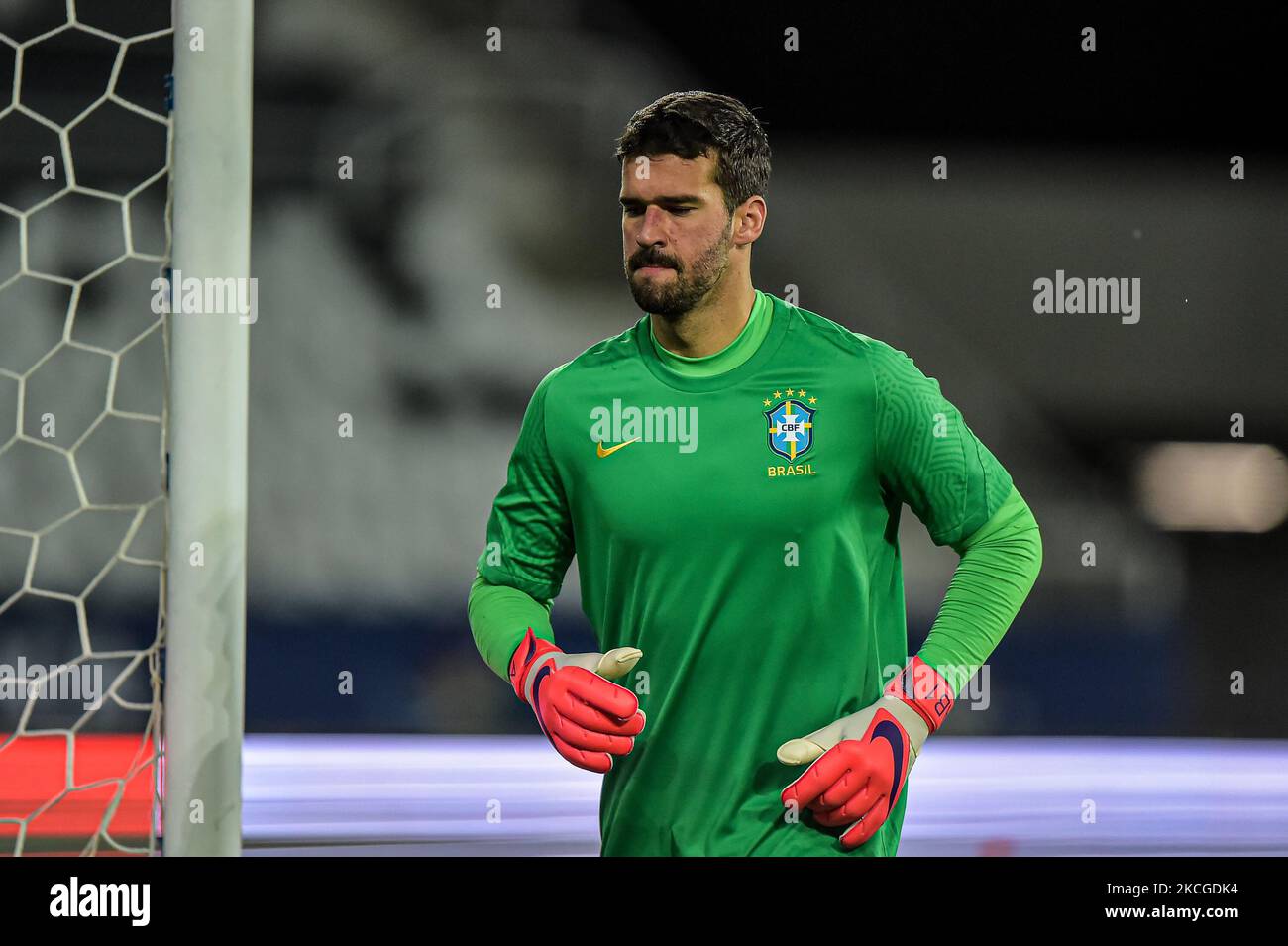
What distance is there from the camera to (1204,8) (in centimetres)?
400

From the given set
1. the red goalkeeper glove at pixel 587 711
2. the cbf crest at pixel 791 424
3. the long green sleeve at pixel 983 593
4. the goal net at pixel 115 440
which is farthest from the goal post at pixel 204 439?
the long green sleeve at pixel 983 593

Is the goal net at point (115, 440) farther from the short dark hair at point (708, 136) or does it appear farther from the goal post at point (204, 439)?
the short dark hair at point (708, 136)

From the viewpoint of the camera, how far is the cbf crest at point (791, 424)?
147 cm

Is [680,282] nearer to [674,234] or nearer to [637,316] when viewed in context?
[674,234]

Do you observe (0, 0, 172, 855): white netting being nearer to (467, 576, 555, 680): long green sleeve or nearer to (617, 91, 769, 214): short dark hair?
(467, 576, 555, 680): long green sleeve

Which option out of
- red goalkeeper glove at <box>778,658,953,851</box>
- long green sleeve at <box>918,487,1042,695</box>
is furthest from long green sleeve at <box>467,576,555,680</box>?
long green sleeve at <box>918,487,1042,695</box>

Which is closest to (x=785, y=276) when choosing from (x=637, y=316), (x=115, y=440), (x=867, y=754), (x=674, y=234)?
(x=637, y=316)

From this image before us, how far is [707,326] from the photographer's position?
59.2 inches

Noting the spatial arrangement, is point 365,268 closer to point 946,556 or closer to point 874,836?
point 946,556

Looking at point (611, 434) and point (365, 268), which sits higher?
point (365, 268)

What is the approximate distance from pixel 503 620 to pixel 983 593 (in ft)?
1.80

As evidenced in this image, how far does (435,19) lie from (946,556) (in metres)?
2.25

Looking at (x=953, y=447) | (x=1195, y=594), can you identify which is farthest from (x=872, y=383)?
(x=1195, y=594)
